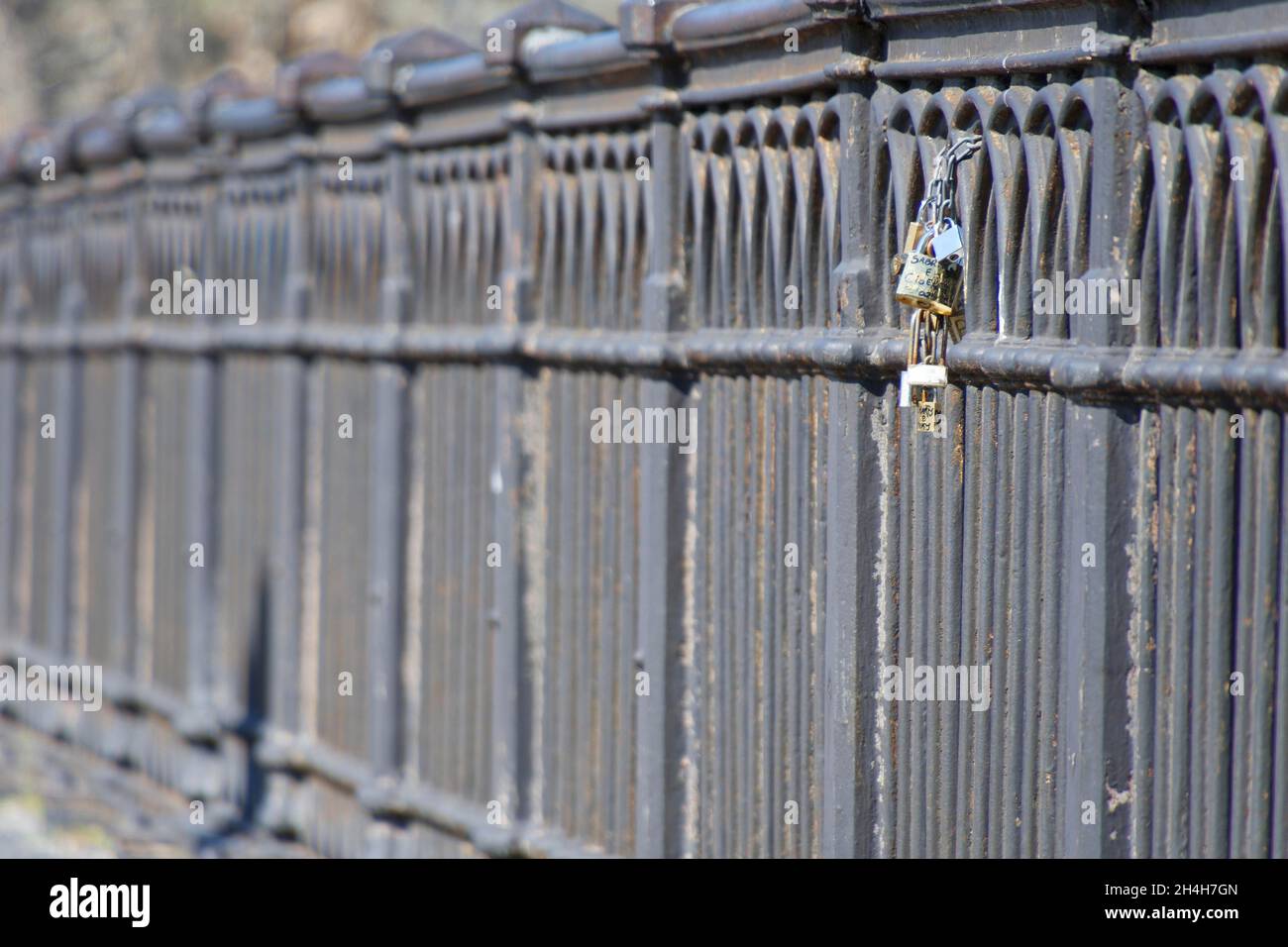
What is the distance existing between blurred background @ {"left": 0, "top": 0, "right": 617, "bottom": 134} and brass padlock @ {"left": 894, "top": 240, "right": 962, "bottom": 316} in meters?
26.2

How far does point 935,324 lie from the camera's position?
16.6ft

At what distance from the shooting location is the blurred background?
102 feet

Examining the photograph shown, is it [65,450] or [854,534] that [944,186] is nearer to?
[854,534]

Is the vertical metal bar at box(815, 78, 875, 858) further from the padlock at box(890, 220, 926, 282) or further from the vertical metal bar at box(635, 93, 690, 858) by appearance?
the vertical metal bar at box(635, 93, 690, 858)

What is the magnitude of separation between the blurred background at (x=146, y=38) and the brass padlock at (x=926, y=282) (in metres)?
26.2

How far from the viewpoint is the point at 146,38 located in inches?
1307

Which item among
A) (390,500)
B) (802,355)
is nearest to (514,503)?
(390,500)

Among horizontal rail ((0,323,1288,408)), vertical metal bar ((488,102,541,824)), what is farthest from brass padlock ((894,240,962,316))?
vertical metal bar ((488,102,541,824))

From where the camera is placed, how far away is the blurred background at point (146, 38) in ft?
102

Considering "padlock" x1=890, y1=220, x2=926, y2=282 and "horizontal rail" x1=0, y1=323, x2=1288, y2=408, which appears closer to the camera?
"horizontal rail" x1=0, y1=323, x2=1288, y2=408

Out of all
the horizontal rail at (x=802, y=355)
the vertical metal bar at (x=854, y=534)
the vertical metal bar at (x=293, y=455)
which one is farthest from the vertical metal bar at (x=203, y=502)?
the vertical metal bar at (x=854, y=534)
